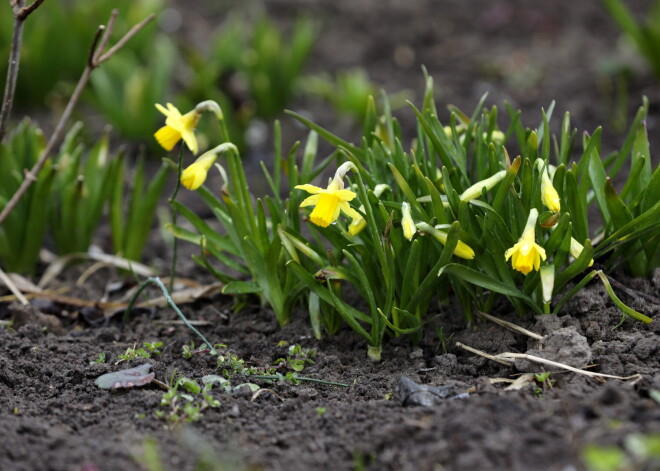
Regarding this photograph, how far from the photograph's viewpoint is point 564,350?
2.19 metres

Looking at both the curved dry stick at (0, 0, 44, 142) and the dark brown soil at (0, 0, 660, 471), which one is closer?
the dark brown soil at (0, 0, 660, 471)

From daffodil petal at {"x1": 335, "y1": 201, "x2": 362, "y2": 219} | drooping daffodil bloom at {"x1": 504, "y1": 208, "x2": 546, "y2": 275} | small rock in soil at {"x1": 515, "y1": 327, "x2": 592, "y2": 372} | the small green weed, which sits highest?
daffodil petal at {"x1": 335, "y1": 201, "x2": 362, "y2": 219}

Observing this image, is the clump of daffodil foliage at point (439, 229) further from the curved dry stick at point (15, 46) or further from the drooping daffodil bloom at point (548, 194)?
the curved dry stick at point (15, 46)

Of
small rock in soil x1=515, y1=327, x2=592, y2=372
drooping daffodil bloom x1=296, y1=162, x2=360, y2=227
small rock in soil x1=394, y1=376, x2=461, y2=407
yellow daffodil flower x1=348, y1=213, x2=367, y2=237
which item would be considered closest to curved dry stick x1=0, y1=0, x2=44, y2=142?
drooping daffodil bloom x1=296, y1=162, x2=360, y2=227

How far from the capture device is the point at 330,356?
8.04 feet

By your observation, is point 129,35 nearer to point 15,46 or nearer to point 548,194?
point 15,46

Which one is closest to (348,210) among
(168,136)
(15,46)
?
(168,136)

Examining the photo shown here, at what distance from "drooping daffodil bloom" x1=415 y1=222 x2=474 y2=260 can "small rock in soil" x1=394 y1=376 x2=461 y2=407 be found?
366 millimetres

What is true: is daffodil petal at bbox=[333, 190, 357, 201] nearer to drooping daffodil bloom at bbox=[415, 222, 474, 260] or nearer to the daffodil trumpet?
drooping daffodil bloom at bbox=[415, 222, 474, 260]

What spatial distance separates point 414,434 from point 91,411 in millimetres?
863

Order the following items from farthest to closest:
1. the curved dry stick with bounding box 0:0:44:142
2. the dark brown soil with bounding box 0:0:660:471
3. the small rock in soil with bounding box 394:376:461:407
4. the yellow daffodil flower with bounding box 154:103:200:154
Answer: the curved dry stick with bounding box 0:0:44:142
the yellow daffodil flower with bounding box 154:103:200:154
the small rock in soil with bounding box 394:376:461:407
the dark brown soil with bounding box 0:0:660:471

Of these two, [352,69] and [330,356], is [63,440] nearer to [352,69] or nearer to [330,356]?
[330,356]

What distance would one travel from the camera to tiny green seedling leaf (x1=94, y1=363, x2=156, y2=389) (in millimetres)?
2193

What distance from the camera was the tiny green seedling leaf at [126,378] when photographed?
7.20ft
